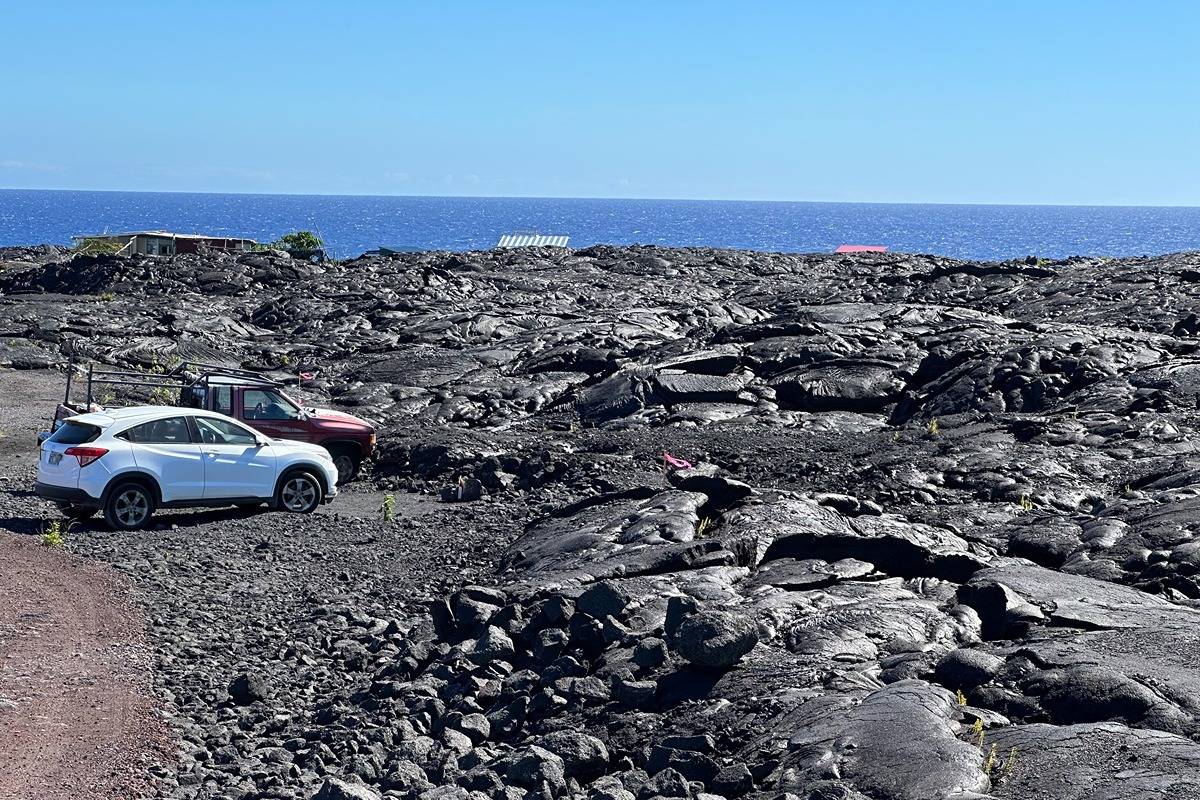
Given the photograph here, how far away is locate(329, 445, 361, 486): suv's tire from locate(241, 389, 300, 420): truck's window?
3.25 feet

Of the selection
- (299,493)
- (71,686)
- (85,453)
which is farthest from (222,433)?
(71,686)

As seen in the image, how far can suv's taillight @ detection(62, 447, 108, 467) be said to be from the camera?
18000 millimetres

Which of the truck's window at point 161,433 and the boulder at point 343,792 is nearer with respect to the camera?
the boulder at point 343,792

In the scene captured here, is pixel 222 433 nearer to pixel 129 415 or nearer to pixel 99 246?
pixel 129 415

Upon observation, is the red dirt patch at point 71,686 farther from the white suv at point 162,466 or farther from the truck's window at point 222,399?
the truck's window at point 222,399

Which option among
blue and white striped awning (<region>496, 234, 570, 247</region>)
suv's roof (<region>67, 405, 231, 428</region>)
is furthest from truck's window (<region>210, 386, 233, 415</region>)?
blue and white striped awning (<region>496, 234, 570, 247</region>)

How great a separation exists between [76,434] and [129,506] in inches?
50.0

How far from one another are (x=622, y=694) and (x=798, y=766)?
7.75 ft

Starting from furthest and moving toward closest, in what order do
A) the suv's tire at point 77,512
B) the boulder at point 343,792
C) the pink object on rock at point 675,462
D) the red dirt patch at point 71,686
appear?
the pink object on rock at point 675,462 < the suv's tire at point 77,512 < the red dirt patch at point 71,686 < the boulder at point 343,792

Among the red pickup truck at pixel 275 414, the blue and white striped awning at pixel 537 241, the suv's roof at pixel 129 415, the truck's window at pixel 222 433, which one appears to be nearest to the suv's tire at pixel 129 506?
the suv's roof at pixel 129 415

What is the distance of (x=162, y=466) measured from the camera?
61.0 ft

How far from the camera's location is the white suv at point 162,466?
1811cm

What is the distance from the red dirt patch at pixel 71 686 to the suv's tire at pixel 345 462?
7.07 meters

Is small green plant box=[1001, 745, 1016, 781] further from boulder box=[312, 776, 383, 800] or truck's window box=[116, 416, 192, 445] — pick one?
truck's window box=[116, 416, 192, 445]
